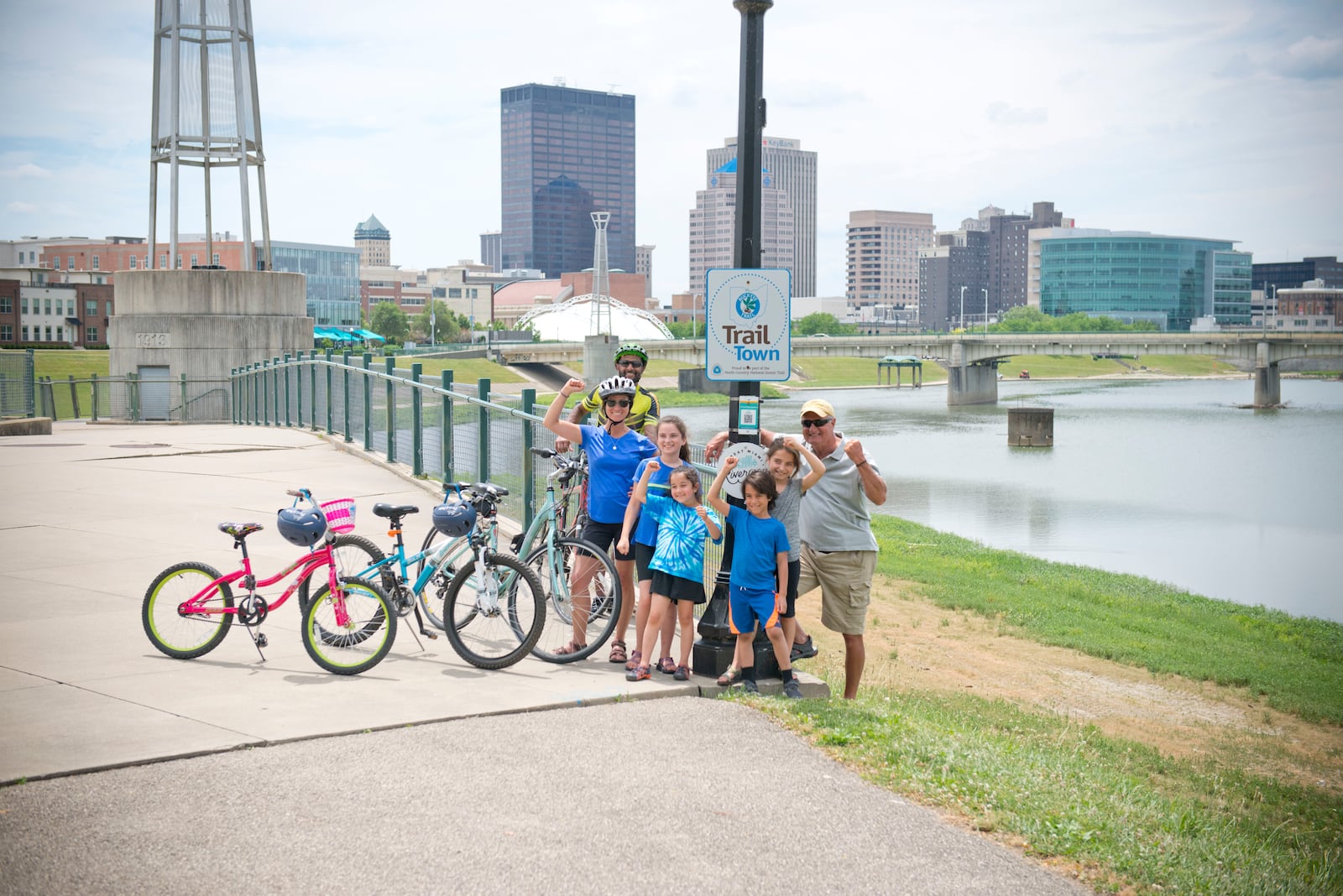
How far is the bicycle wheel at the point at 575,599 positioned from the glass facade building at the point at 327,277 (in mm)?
142295

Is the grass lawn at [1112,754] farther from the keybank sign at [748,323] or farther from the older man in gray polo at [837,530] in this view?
the keybank sign at [748,323]

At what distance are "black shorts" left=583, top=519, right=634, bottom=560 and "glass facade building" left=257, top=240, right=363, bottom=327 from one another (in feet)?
467

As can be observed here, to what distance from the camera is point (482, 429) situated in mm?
12188

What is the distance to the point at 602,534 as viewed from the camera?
7691mm

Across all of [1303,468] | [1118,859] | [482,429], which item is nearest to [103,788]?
[1118,859]

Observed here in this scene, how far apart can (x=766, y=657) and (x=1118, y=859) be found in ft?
9.02

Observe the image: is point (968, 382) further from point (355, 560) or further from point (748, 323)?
point (355, 560)

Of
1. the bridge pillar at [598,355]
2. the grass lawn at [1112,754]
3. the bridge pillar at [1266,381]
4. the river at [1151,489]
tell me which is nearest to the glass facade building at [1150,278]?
the bridge pillar at [1266,381]

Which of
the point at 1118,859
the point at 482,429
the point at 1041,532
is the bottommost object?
the point at 1041,532

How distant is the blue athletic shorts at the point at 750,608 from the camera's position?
696cm

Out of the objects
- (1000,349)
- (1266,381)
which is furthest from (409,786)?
(1000,349)

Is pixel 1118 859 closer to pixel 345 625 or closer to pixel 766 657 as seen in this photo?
pixel 766 657

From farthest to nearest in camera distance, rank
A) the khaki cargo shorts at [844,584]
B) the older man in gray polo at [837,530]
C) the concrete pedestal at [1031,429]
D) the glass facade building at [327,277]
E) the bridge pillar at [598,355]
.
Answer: the glass facade building at [327,277]
the bridge pillar at [598,355]
the concrete pedestal at [1031,429]
the khaki cargo shorts at [844,584]
the older man in gray polo at [837,530]

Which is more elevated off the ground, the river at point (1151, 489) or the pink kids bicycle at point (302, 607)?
the pink kids bicycle at point (302, 607)
